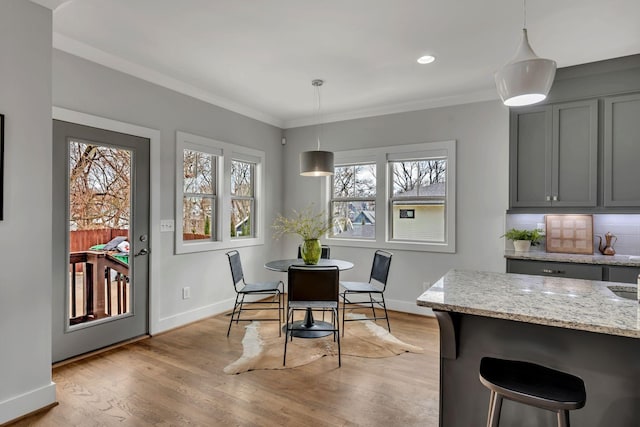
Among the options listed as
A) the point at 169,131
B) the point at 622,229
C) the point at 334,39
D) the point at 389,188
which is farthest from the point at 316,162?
the point at 622,229

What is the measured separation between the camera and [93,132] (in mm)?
Answer: 3137

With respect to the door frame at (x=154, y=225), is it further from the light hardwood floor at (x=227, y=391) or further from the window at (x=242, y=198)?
the window at (x=242, y=198)

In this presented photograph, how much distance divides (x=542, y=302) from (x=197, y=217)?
362 centimetres

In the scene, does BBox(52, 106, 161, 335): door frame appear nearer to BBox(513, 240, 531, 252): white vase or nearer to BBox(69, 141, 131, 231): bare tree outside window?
BBox(69, 141, 131, 231): bare tree outside window

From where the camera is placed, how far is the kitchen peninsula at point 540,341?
146cm

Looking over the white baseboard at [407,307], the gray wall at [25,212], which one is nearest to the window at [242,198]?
the white baseboard at [407,307]

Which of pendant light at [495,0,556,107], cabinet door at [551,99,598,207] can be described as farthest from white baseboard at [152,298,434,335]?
pendant light at [495,0,556,107]

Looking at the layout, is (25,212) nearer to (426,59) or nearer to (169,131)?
(169,131)

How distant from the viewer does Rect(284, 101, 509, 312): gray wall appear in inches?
159

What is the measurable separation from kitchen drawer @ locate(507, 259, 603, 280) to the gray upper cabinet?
607 millimetres

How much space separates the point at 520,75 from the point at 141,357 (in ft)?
11.4

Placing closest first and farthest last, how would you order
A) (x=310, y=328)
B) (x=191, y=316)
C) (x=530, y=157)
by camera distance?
(x=530, y=157) → (x=310, y=328) → (x=191, y=316)

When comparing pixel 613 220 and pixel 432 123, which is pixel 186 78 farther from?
pixel 613 220

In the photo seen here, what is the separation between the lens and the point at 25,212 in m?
2.25
